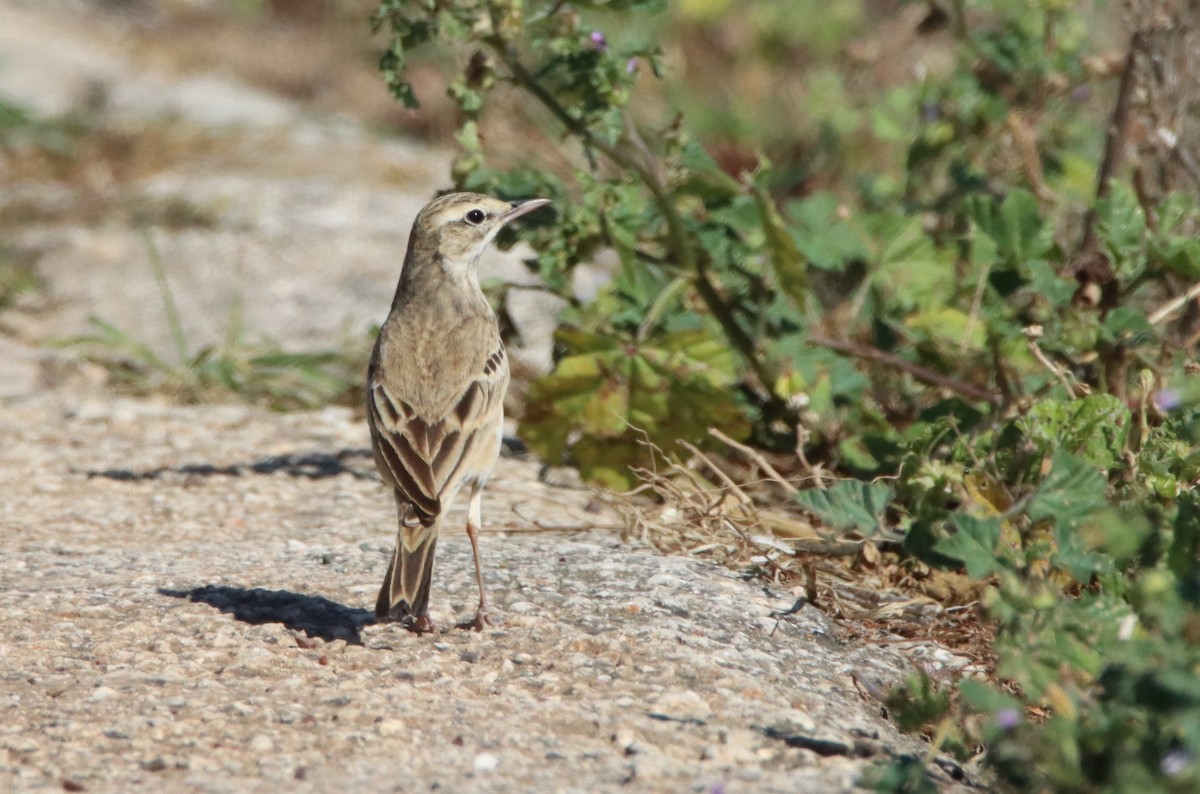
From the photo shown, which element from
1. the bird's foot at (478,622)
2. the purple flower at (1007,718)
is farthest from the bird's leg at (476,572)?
the purple flower at (1007,718)

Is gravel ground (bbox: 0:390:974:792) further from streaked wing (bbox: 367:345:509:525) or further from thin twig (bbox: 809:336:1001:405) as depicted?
thin twig (bbox: 809:336:1001:405)

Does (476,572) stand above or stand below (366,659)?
above

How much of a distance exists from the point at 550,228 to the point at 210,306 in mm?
3522

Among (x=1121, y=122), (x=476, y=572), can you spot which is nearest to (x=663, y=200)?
(x=476, y=572)

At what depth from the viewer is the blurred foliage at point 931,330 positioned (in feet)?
11.1

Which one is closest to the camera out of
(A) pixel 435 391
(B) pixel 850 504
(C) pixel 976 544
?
(C) pixel 976 544

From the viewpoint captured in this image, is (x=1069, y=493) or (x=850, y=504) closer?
(x=1069, y=493)

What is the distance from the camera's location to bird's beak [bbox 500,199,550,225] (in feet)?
17.2

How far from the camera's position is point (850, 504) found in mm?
3768

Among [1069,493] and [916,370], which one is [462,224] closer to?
[916,370]

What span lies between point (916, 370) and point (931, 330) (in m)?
0.46

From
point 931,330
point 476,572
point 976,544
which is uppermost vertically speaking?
point 931,330

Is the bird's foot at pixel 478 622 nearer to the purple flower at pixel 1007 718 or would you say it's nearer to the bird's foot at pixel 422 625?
the bird's foot at pixel 422 625

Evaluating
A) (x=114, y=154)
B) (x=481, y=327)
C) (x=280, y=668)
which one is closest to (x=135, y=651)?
(x=280, y=668)
